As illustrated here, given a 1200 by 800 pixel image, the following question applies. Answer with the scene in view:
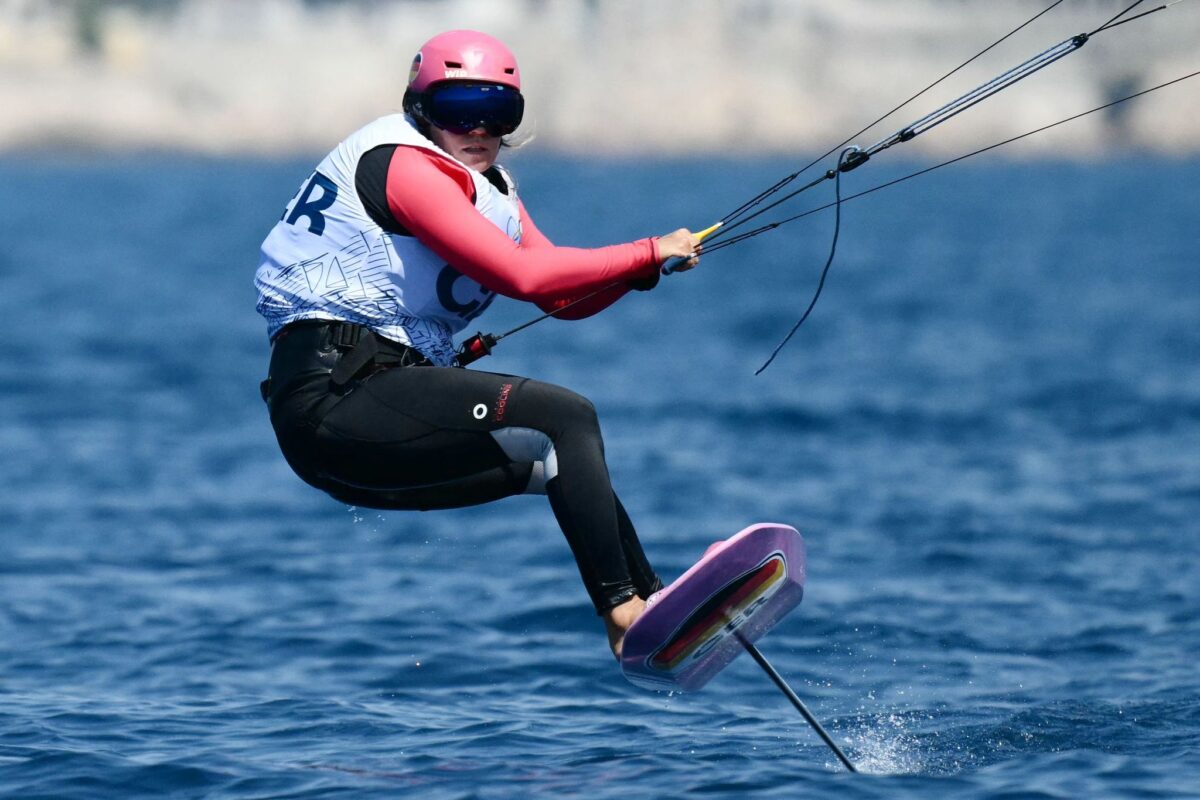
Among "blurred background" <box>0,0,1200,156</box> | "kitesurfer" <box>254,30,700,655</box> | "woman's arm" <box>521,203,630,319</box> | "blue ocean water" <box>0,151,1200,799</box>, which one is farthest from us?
"blurred background" <box>0,0,1200,156</box>

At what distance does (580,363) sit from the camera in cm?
2811

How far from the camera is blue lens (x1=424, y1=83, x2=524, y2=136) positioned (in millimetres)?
6914

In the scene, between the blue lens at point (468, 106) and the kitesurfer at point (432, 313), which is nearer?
the kitesurfer at point (432, 313)

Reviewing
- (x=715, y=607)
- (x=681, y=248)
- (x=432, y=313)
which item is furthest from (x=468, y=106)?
(x=715, y=607)

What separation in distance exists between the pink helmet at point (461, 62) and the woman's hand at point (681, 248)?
33.2 inches

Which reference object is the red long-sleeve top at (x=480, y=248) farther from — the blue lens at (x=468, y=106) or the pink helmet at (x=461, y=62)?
the pink helmet at (x=461, y=62)

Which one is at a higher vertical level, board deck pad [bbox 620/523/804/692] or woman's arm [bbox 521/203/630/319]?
woman's arm [bbox 521/203/630/319]

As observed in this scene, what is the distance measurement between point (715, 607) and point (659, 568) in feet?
21.9

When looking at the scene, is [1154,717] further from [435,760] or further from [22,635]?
[22,635]

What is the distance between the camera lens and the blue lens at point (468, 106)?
6.91 metres

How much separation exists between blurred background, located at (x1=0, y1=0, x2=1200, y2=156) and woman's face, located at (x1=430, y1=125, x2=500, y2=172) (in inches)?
4777

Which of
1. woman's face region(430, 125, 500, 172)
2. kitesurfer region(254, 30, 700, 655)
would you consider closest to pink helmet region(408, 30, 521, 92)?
kitesurfer region(254, 30, 700, 655)

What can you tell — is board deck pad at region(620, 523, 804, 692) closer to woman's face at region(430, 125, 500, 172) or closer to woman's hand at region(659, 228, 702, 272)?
woman's hand at region(659, 228, 702, 272)

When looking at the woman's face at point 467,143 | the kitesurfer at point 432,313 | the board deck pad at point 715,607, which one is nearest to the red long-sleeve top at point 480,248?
the kitesurfer at point 432,313
